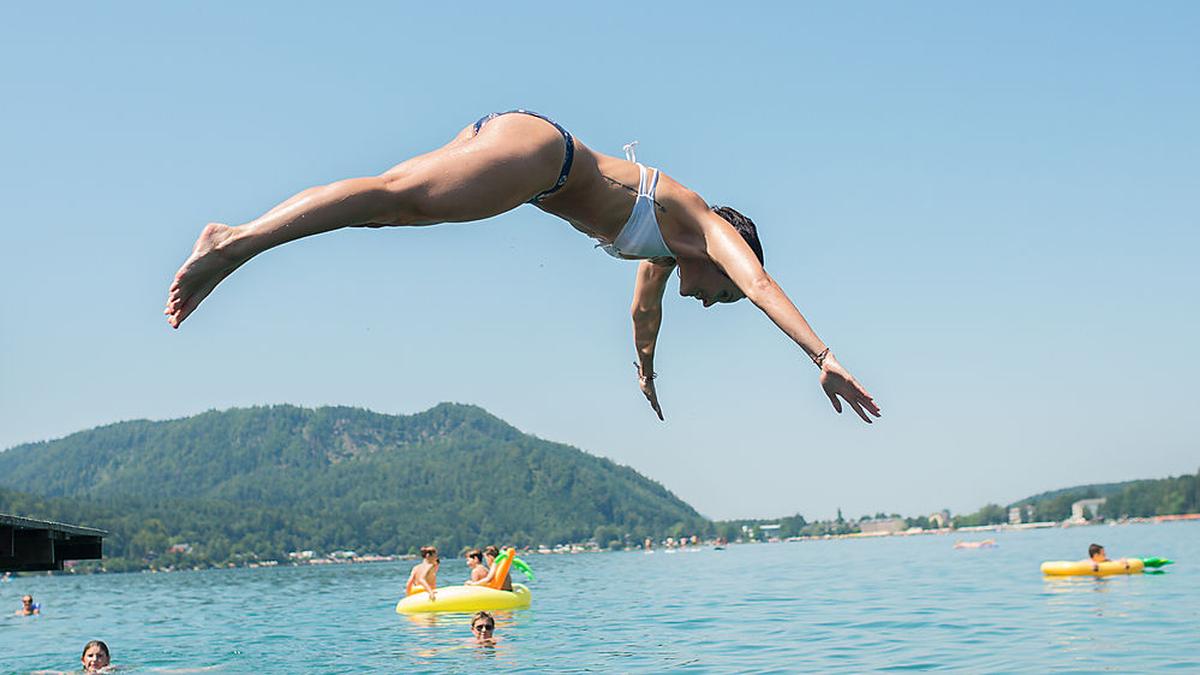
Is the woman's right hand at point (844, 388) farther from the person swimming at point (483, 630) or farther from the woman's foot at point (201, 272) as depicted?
the person swimming at point (483, 630)

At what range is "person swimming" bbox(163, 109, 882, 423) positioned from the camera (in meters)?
5.34

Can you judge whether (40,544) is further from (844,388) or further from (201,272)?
(844,388)

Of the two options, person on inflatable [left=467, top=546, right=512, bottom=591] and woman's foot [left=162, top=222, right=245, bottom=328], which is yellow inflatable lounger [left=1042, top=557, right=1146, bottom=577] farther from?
woman's foot [left=162, top=222, right=245, bottom=328]

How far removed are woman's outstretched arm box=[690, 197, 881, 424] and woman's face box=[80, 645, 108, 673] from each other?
59.4ft

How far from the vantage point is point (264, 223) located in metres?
5.29

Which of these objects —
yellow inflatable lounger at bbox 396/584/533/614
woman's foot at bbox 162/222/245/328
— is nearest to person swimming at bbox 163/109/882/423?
woman's foot at bbox 162/222/245/328

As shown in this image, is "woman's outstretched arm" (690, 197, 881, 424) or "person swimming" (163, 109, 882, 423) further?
"woman's outstretched arm" (690, 197, 881, 424)

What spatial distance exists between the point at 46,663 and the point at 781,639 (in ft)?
53.2

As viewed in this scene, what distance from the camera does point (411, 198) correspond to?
546 cm

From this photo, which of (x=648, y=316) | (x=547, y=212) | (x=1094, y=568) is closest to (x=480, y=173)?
(x=547, y=212)

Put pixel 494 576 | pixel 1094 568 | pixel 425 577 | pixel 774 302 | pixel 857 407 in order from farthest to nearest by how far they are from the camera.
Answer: pixel 1094 568 < pixel 494 576 < pixel 425 577 < pixel 774 302 < pixel 857 407

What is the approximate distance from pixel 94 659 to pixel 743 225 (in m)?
18.4

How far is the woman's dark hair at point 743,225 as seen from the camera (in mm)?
6504

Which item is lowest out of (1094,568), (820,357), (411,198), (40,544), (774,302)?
(1094,568)
